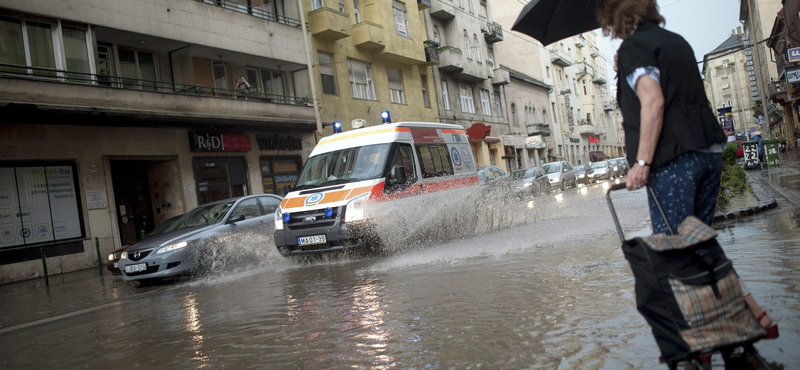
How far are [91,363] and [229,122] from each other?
1607 cm

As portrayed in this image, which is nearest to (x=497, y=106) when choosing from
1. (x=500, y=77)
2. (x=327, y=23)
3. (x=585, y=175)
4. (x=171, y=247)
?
(x=500, y=77)

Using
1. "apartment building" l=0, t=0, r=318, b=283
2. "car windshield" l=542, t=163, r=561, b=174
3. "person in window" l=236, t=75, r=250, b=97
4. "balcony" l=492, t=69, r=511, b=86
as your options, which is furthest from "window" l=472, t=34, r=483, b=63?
"person in window" l=236, t=75, r=250, b=97

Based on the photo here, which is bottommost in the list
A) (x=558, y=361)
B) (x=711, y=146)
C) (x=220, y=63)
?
(x=558, y=361)

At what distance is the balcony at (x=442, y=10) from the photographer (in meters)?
37.2

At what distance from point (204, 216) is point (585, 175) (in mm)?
30670

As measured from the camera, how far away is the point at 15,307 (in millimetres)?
10328

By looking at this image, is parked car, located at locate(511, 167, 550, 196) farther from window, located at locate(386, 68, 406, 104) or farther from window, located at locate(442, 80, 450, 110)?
window, located at locate(442, 80, 450, 110)

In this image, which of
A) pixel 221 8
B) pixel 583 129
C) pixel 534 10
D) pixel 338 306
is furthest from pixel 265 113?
pixel 583 129

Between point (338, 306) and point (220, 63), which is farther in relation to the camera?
point (220, 63)

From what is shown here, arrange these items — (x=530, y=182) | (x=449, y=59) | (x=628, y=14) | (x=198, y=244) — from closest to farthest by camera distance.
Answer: (x=628, y=14) → (x=198, y=244) → (x=530, y=182) → (x=449, y=59)

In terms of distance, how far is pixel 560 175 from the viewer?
32.8 m

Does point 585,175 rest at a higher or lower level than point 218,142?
lower

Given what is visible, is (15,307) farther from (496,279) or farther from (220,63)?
(220,63)

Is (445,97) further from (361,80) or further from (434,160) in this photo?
(434,160)
